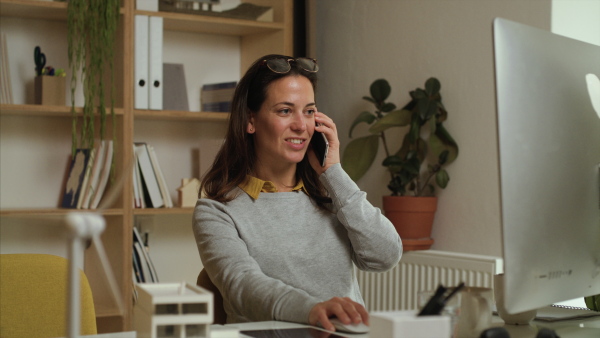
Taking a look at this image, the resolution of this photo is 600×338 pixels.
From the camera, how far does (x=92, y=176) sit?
2.79 meters

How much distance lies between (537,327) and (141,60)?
2.05 metres

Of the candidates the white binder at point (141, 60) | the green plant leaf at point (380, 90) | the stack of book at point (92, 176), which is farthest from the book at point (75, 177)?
the green plant leaf at point (380, 90)

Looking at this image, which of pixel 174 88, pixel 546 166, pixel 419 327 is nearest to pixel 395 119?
pixel 174 88

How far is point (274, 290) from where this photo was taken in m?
1.34

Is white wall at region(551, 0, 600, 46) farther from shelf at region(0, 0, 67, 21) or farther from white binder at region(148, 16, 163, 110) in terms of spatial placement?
shelf at region(0, 0, 67, 21)

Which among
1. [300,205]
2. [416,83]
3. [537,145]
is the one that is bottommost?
[300,205]

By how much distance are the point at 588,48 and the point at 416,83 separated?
1874mm

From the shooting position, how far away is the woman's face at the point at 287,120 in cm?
177

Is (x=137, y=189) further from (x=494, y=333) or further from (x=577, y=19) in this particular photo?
(x=494, y=333)

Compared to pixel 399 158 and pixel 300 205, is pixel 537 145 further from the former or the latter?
pixel 399 158

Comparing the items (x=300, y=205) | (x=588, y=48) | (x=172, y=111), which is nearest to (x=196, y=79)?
(x=172, y=111)

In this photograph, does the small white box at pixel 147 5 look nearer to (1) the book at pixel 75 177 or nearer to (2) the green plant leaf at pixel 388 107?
(1) the book at pixel 75 177

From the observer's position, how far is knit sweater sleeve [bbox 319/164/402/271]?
65.5 inches

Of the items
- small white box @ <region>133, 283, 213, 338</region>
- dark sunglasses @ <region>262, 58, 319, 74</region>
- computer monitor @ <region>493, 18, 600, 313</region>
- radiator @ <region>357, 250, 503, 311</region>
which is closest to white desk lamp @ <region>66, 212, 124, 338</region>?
small white box @ <region>133, 283, 213, 338</region>
